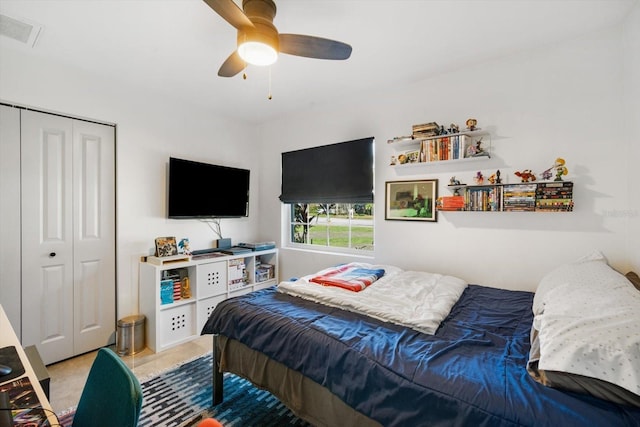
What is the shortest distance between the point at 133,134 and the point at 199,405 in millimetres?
2553

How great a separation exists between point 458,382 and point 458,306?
854 mm

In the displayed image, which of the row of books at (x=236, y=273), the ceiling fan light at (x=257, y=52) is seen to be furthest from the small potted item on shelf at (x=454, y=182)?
the row of books at (x=236, y=273)

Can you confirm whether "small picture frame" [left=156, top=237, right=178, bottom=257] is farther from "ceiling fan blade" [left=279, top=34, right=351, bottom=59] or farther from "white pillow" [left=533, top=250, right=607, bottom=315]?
"white pillow" [left=533, top=250, right=607, bottom=315]

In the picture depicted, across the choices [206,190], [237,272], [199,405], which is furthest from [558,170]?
[206,190]

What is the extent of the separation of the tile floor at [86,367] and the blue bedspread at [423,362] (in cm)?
101

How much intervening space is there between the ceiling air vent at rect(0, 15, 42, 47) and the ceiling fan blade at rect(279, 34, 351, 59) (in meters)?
1.76

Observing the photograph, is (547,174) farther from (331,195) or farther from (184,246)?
(184,246)

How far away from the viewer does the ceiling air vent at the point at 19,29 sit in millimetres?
1873

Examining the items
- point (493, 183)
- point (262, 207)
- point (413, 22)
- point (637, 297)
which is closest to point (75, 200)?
point (262, 207)

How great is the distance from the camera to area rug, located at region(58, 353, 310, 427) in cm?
179

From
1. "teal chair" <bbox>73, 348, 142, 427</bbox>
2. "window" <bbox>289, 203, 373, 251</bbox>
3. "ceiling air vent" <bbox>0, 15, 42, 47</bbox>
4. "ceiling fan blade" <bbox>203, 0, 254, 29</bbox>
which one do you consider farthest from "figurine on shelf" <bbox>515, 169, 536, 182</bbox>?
"ceiling air vent" <bbox>0, 15, 42, 47</bbox>

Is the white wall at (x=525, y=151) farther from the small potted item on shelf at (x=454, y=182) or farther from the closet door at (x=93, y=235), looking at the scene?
the closet door at (x=93, y=235)

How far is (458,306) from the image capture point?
1835mm

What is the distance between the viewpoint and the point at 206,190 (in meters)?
3.35
